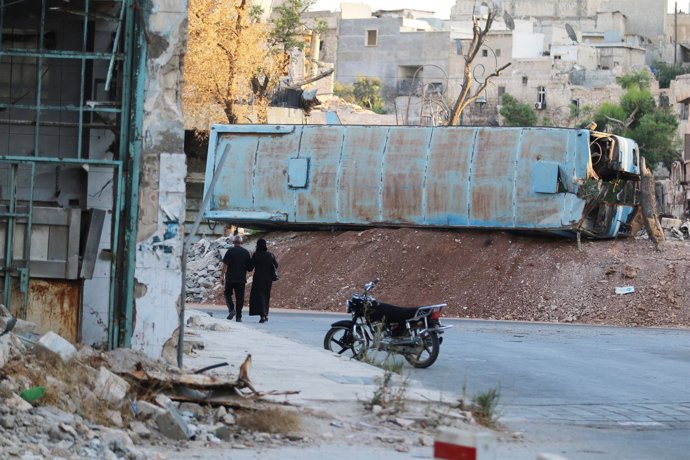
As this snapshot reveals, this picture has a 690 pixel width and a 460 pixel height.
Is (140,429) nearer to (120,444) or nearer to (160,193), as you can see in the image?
(120,444)

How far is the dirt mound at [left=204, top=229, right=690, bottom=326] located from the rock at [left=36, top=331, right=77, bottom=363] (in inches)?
850

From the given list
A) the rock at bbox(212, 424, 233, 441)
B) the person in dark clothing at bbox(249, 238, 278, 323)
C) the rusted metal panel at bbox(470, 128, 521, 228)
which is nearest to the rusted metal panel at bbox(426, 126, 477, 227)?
the rusted metal panel at bbox(470, 128, 521, 228)

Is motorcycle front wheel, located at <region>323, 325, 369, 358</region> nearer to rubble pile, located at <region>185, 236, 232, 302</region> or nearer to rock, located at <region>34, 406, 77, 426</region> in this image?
rock, located at <region>34, 406, 77, 426</region>

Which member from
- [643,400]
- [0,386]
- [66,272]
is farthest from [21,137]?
[643,400]

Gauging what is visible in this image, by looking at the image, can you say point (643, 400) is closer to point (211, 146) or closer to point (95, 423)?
point (95, 423)

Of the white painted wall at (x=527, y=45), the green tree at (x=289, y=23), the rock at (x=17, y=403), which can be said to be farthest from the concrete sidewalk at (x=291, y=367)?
the white painted wall at (x=527, y=45)

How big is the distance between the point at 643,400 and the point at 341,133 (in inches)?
883

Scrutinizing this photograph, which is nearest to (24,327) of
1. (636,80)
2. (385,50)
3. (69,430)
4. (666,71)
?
(69,430)

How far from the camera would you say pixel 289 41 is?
67.6 meters

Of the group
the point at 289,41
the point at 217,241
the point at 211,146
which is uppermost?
the point at 289,41

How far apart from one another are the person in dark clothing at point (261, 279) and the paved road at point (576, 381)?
1.31 feet

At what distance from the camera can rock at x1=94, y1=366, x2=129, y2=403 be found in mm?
10930

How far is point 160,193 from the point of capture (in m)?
14.1

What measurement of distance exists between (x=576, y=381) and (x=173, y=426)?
7.41m
